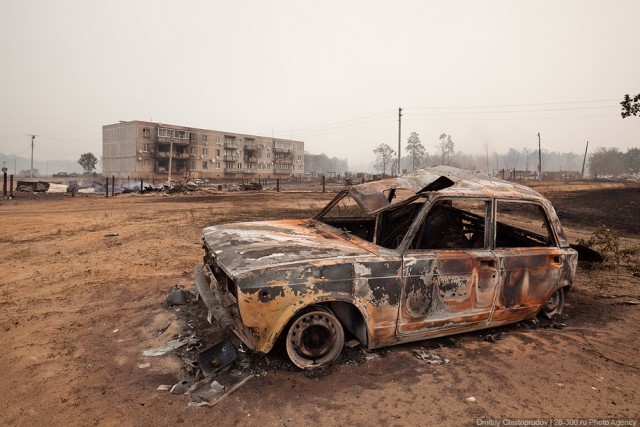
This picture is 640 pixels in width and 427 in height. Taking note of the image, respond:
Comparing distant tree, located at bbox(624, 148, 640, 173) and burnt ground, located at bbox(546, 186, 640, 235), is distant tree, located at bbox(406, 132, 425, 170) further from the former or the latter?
burnt ground, located at bbox(546, 186, 640, 235)

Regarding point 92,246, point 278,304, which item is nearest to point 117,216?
point 92,246

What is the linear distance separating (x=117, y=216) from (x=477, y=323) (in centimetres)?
1321

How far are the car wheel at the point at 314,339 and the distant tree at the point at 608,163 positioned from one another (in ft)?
403

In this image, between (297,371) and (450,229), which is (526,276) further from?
(297,371)

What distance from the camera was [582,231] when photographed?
11.6m

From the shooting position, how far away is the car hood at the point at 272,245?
9.93 ft

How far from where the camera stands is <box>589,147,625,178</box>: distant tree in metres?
99.9

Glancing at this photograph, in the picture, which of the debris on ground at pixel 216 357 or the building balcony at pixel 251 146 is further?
the building balcony at pixel 251 146

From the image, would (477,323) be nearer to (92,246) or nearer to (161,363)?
(161,363)

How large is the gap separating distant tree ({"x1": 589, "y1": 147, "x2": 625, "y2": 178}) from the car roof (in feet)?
396

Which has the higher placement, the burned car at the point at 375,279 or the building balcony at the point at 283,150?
the building balcony at the point at 283,150

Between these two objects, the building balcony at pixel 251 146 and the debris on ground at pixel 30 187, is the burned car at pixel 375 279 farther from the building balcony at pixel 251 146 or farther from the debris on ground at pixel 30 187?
the building balcony at pixel 251 146

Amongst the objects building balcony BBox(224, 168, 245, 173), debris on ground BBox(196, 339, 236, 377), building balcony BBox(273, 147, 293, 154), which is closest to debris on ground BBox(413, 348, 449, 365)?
debris on ground BBox(196, 339, 236, 377)

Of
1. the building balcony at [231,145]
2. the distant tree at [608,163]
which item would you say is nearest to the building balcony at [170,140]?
the building balcony at [231,145]
